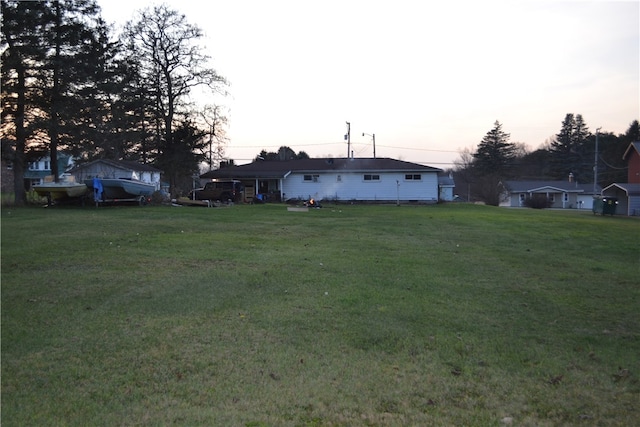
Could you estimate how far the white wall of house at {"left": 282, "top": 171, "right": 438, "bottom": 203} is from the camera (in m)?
34.5

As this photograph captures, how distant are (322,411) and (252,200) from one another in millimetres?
28653

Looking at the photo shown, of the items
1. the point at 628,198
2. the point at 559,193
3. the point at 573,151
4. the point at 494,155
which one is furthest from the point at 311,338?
the point at 573,151

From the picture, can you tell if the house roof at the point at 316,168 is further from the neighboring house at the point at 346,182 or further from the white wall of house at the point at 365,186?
the white wall of house at the point at 365,186

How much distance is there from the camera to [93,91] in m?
25.8

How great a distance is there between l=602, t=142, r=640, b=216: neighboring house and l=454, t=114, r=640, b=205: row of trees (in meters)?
19.6

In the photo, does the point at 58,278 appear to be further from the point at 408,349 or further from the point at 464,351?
the point at 464,351

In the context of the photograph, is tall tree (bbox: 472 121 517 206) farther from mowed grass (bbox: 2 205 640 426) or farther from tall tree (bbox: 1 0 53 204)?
mowed grass (bbox: 2 205 640 426)

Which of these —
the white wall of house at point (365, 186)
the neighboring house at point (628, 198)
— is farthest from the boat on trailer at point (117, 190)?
the neighboring house at point (628, 198)

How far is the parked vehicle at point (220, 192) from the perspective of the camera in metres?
29.3

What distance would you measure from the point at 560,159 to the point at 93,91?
7193 centimetres

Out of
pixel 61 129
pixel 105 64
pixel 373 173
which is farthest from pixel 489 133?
pixel 61 129

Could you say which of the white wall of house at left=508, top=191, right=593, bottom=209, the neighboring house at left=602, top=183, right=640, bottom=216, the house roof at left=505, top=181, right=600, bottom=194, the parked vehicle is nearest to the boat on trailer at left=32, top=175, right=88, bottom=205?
the parked vehicle

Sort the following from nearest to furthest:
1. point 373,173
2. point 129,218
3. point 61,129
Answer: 1. point 129,218
2. point 61,129
3. point 373,173

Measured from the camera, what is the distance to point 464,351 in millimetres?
4746
